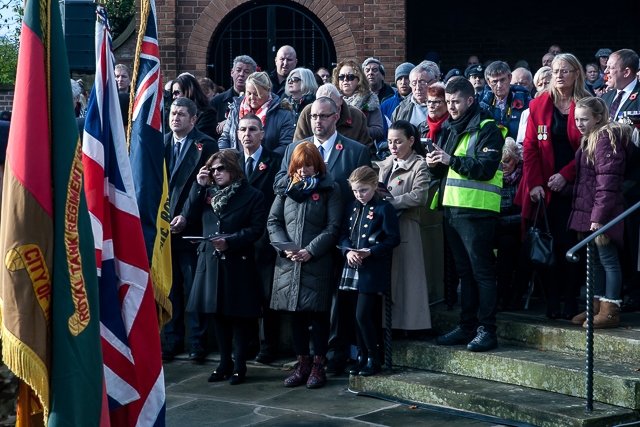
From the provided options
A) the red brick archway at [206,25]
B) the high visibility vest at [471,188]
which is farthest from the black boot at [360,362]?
the red brick archway at [206,25]

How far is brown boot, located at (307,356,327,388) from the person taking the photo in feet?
23.5

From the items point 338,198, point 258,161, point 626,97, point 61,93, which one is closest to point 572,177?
point 626,97

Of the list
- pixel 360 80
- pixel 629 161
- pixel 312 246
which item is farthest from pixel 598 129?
pixel 360 80

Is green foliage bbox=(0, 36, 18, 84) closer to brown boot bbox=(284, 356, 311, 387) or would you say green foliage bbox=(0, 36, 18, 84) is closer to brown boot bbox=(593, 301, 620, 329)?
brown boot bbox=(284, 356, 311, 387)

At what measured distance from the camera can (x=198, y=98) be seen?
8.70m

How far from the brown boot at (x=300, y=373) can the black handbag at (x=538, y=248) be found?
1.76m

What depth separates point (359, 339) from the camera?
23.8ft

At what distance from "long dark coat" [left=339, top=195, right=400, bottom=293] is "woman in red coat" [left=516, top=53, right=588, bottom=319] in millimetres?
1124

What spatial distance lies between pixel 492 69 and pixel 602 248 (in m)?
2.48

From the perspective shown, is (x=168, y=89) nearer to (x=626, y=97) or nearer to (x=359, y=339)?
(x=359, y=339)

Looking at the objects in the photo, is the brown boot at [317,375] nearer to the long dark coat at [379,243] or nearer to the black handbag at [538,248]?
the long dark coat at [379,243]

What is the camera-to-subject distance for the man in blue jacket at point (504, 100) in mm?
8781

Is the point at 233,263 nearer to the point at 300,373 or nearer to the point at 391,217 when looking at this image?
the point at 300,373

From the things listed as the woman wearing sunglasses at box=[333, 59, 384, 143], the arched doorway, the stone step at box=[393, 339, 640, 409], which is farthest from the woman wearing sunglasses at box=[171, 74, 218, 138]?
the arched doorway
